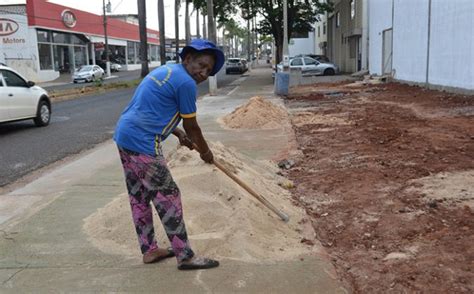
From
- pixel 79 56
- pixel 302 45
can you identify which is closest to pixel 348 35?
pixel 79 56

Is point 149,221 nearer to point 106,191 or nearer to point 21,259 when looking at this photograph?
point 21,259

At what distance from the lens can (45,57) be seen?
45.4m

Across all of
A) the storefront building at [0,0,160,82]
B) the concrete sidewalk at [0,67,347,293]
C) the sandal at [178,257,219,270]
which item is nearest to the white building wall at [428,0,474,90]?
the concrete sidewalk at [0,67,347,293]

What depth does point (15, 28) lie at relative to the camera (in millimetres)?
41844

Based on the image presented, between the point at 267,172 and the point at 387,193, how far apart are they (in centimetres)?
179

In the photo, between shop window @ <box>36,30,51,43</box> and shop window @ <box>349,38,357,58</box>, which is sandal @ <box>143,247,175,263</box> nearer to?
shop window @ <box>349,38,357,58</box>

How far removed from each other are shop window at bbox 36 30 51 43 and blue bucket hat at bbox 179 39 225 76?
43.7m

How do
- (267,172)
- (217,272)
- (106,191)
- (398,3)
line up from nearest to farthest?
(217,272), (106,191), (267,172), (398,3)

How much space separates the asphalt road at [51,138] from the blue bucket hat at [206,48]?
484 centimetres

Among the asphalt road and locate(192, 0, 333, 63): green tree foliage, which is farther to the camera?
locate(192, 0, 333, 63): green tree foliage

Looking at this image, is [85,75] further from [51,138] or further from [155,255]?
[155,255]

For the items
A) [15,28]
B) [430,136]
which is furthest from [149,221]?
[15,28]

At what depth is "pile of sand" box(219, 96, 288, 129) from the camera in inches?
471

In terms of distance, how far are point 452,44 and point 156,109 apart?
50.0 feet
